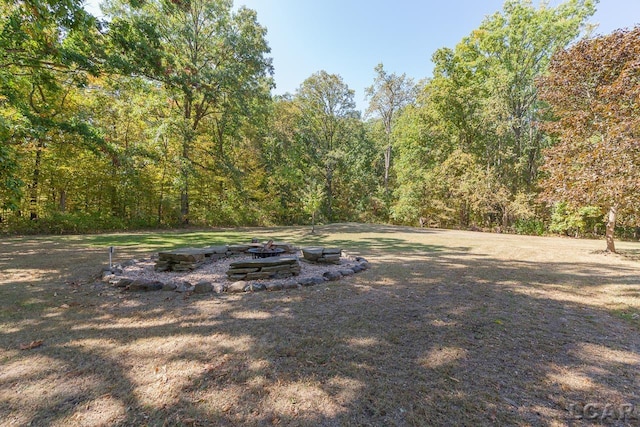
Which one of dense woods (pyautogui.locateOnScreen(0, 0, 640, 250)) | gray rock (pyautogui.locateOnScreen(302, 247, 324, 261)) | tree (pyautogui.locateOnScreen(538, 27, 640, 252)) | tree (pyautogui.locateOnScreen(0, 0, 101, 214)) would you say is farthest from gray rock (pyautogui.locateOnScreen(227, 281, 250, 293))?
tree (pyautogui.locateOnScreen(538, 27, 640, 252))

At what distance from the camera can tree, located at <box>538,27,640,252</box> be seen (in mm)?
6594

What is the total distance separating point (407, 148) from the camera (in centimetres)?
2292

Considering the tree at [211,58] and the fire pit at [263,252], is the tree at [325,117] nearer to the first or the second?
the tree at [211,58]

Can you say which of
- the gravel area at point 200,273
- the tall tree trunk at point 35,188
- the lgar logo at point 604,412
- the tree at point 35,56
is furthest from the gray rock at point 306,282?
the tall tree trunk at point 35,188

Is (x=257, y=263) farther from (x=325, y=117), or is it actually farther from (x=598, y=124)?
(x=325, y=117)

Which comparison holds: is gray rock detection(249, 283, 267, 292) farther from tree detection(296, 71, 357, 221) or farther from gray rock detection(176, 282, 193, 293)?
tree detection(296, 71, 357, 221)

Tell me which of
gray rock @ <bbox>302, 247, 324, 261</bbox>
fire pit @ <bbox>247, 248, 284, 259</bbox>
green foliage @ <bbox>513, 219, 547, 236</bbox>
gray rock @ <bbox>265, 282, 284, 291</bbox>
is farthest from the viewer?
green foliage @ <bbox>513, 219, 547, 236</bbox>

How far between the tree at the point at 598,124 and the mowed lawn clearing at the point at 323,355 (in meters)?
4.10

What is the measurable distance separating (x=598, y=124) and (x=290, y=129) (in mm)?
19244

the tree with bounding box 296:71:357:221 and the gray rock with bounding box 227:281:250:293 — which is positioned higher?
the tree with bounding box 296:71:357:221

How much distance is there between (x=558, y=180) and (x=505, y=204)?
1108 cm

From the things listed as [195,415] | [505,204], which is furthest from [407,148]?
[195,415]

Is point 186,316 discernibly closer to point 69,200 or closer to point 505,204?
point 69,200

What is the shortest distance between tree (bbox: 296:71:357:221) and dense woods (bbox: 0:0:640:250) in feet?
0.41
